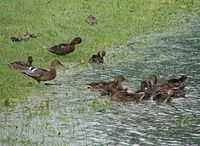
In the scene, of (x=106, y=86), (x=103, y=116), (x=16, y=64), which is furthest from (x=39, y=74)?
(x=103, y=116)

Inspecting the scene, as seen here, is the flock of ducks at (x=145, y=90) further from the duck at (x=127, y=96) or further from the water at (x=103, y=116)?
the water at (x=103, y=116)

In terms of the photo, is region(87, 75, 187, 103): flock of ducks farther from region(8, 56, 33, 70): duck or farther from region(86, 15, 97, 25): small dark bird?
region(86, 15, 97, 25): small dark bird

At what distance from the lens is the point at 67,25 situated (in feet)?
82.7

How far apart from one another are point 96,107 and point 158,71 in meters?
4.27

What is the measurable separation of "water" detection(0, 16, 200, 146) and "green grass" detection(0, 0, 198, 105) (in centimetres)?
106

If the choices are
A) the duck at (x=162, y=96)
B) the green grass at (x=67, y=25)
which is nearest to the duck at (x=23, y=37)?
the green grass at (x=67, y=25)

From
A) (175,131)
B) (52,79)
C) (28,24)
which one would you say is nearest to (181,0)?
(28,24)

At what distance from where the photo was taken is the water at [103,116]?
1341 cm

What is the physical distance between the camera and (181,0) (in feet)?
106

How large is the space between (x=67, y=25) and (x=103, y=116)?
10.6 meters

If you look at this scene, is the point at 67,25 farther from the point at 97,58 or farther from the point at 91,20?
the point at 97,58

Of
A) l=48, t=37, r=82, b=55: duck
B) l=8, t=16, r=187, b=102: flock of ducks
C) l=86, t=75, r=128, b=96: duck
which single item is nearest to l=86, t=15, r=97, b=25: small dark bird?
l=48, t=37, r=82, b=55: duck

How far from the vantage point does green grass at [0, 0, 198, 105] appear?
1978 centimetres

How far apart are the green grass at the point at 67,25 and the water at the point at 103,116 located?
1.06m
